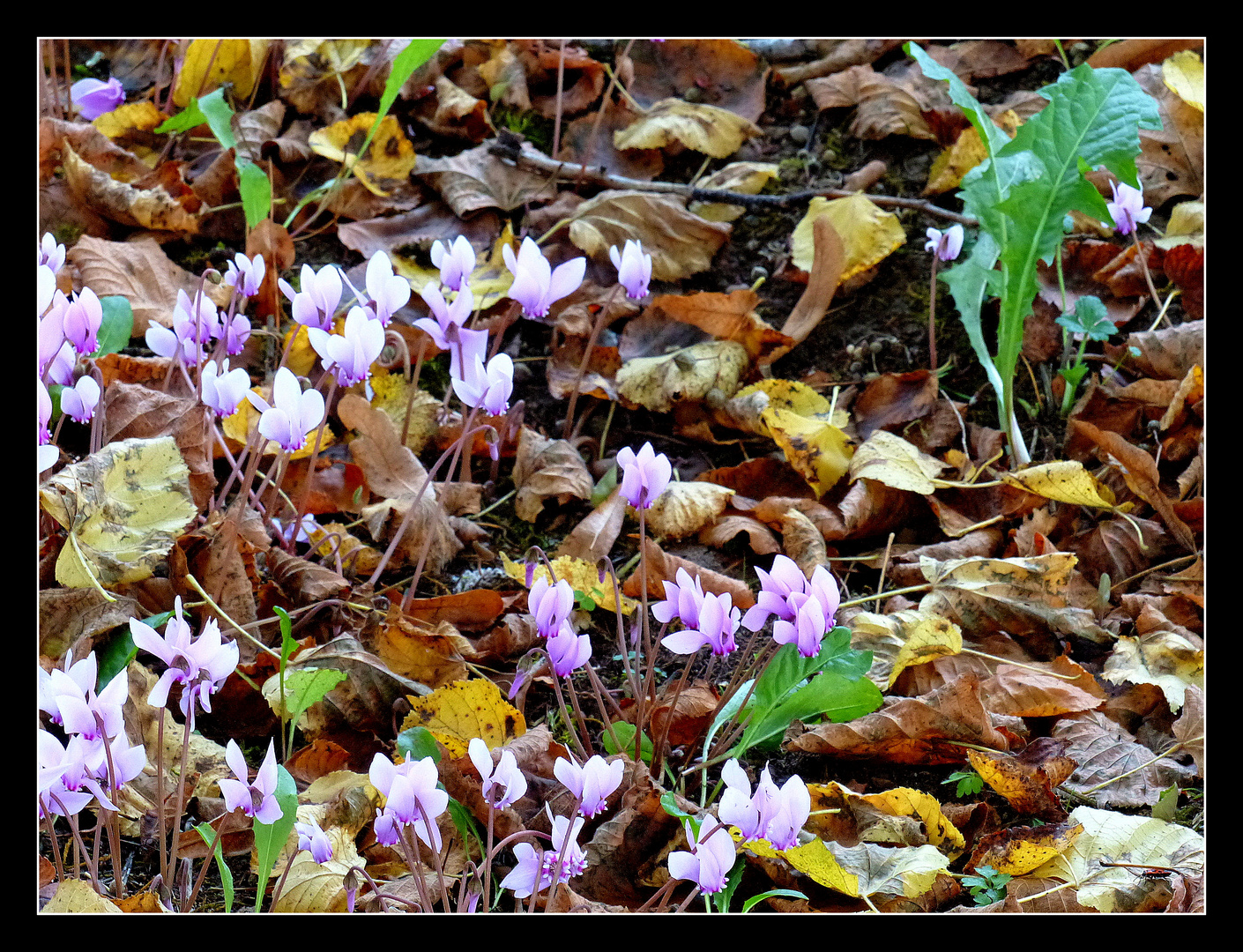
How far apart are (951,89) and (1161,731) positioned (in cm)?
119

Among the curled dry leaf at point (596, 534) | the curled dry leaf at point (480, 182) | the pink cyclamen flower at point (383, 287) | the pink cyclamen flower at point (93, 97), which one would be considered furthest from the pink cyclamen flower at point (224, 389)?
the pink cyclamen flower at point (93, 97)

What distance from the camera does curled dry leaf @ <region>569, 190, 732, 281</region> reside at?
98.5 inches

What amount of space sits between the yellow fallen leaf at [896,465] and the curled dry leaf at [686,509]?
239 mm

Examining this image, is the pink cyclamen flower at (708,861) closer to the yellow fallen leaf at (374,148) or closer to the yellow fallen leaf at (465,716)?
the yellow fallen leaf at (465,716)

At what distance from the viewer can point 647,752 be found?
5.01 ft

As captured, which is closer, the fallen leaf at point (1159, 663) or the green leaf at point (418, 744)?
the green leaf at point (418, 744)

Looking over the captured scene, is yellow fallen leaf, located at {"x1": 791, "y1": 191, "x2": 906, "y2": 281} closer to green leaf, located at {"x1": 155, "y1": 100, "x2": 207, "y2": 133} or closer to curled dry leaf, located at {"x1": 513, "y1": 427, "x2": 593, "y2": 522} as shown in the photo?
curled dry leaf, located at {"x1": 513, "y1": 427, "x2": 593, "y2": 522}

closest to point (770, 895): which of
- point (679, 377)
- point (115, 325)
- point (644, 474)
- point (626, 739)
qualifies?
point (626, 739)

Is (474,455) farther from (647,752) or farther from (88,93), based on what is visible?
(88,93)

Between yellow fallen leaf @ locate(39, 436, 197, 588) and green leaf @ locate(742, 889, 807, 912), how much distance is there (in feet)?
2.93

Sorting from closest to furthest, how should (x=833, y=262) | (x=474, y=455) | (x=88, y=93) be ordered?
(x=474, y=455) → (x=833, y=262) → (x=88, y=93)

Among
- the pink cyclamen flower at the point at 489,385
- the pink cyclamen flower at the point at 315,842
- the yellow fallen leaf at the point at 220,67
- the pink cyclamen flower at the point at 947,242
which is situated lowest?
the pink cyclamen flower at the point at 315,842

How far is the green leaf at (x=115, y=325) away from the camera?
1.97m
